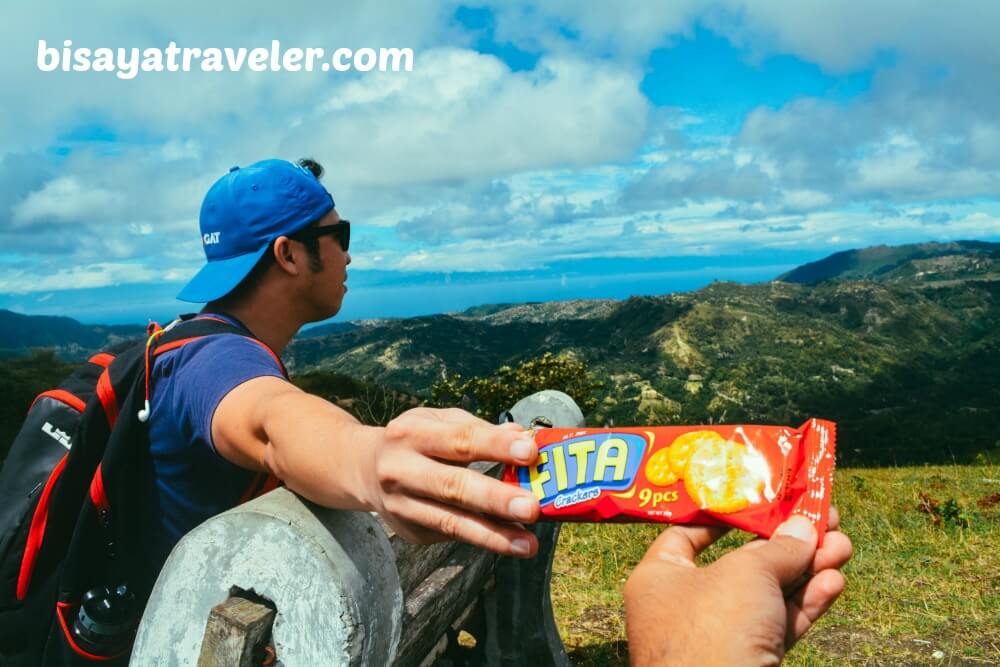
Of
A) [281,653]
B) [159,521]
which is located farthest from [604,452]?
[159,521]

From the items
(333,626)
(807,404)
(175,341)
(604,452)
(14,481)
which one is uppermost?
(175,341)

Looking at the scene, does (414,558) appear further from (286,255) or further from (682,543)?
(682,543)

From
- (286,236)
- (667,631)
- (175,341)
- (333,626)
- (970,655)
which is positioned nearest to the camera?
(667,631)

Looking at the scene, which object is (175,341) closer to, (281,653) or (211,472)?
(211,472)

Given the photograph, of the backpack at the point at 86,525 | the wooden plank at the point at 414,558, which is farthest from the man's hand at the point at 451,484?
the wooden plank at the point at 414,558

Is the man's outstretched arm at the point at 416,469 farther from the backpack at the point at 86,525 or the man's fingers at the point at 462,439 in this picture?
the backpack at the point at 86,525

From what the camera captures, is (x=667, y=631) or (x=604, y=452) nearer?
(x=667, y=631)
